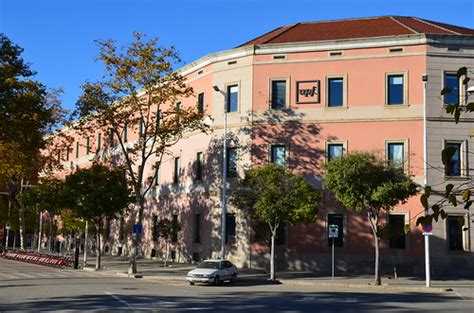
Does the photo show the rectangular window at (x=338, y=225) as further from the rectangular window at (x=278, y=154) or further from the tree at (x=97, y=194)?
the tree at (x=97, y=194)

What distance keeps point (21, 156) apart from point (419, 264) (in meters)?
32.1

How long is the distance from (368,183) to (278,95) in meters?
11.0

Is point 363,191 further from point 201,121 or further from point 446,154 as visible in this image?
point 446,154

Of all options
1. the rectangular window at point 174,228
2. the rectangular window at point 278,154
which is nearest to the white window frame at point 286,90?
the rectangular window at point 278,154

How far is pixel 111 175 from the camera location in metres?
37.6

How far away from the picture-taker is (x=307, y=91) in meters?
34.6

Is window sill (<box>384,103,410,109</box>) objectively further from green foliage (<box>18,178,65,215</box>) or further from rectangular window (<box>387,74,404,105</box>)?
green foliage (<box>18,178,65,215</box>)

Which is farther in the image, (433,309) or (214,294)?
(214,294)

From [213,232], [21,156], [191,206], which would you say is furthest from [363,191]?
[21,156]

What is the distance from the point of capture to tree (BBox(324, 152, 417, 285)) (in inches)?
1026

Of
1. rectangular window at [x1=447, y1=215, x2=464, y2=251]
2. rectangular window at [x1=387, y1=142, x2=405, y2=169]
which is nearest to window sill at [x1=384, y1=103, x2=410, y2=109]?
rectangular window at [x1=387, y1=142, x2=405, y2=169]

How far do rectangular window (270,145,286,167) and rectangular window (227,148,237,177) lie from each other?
2.52 metres

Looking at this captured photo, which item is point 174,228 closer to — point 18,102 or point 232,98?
point 232,98

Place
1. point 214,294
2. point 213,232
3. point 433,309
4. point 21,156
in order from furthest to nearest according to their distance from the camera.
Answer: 1. point 21,156
2. point 213,232
3. point 214,294
4. point 433,309
